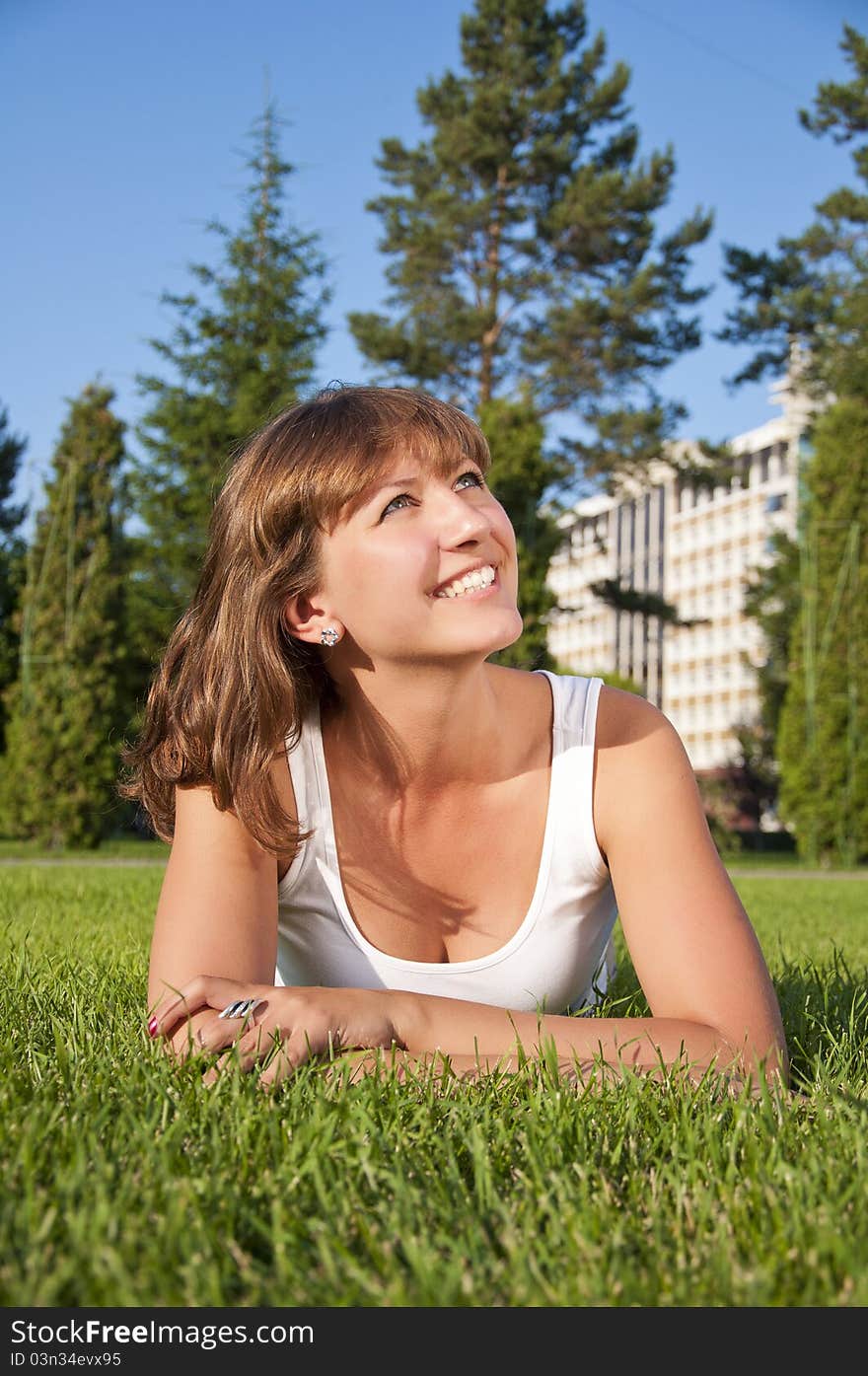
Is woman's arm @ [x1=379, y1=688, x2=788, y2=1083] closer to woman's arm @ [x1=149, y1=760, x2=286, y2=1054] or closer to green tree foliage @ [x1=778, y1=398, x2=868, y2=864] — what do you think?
woman's arm @ [x1=149, y1=760, x2=286, y2=1054]

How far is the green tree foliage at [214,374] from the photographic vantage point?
61.6 feet

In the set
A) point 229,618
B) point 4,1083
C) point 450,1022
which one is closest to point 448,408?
point 229,618

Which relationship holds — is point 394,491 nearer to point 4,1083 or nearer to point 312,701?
point 312,701

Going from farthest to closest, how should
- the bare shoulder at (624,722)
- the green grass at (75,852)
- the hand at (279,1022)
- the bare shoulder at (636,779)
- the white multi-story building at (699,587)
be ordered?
the white multi-story building at (699,587), the green grass at (75,852), the bare shoulder at (624,722), the bare shoulder at (636,779), the hand at (279,1022)

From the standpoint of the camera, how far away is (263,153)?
19938 mm

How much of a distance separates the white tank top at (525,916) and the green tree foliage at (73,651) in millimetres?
12445

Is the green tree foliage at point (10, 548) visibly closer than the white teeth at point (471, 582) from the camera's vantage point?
No

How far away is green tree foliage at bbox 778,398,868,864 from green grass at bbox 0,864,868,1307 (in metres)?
14.2

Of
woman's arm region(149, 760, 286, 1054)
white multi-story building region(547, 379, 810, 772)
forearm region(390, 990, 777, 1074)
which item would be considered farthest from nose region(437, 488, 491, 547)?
white multi-story building region(547, 379, 810, 772)

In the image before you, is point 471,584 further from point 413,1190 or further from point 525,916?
point 413,1190

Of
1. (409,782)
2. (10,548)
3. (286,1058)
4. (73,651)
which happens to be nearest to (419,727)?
(409,782)

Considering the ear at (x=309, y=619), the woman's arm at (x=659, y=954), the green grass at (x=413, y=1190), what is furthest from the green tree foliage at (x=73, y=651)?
the green grass at (x=413, y=1190)

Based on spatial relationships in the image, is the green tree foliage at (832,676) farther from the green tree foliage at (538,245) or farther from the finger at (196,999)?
the finger at (196,999)

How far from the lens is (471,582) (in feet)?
7.63
